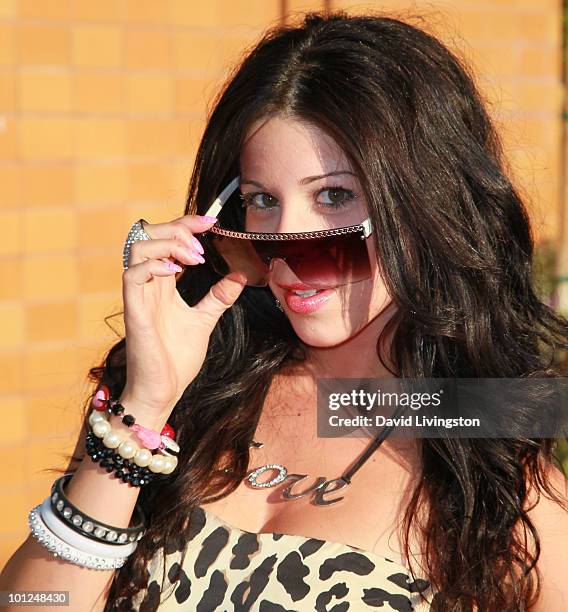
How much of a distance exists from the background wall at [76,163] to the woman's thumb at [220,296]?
1.39 m

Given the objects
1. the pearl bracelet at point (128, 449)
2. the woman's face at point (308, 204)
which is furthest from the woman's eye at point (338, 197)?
the pearl bracelet at point (128, 449)

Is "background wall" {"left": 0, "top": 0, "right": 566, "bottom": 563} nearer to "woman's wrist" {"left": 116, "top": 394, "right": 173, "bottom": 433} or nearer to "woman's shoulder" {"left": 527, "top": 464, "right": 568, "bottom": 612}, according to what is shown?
"woman's wrist" {"left": 116, "top": 394, "right": 173, "bottom": 433}

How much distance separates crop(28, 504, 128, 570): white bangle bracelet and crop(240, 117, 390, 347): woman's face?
25.6 inches

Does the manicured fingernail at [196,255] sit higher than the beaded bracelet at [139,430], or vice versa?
the manicured fingernail at [196,255]

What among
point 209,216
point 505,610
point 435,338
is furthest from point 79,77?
point 505,610

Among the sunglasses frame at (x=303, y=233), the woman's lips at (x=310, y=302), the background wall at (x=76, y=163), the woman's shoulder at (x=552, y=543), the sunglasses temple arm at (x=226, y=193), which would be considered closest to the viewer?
the woman's shoulder at (x=552, y=543)

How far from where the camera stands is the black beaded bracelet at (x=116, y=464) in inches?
79.4

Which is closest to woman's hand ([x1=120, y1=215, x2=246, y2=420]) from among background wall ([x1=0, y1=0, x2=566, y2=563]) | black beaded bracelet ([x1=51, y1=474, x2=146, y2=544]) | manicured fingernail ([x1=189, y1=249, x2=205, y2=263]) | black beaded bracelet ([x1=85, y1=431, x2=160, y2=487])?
manicured fingernail ([x1=189, y1=249, x2=205, y2=263])

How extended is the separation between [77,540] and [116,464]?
0.17m

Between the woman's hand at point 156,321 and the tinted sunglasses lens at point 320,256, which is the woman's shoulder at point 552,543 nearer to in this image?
the tinted sunglasses lens at point 320,256

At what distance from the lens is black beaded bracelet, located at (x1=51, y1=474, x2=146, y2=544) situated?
200cm

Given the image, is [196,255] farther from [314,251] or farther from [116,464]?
[116,464]

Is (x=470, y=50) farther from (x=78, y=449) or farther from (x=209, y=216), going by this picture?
(x=78, y=449)

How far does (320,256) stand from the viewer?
2105mm
